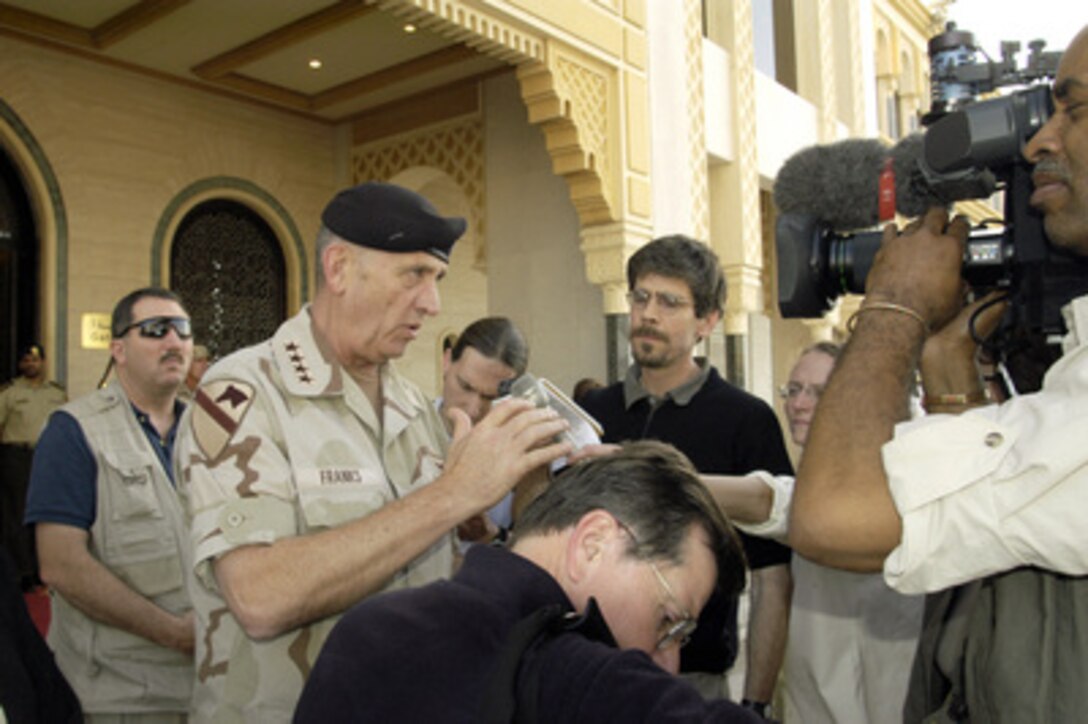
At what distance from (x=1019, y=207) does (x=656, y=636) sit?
2.36ft

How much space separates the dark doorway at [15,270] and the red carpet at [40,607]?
176 cm

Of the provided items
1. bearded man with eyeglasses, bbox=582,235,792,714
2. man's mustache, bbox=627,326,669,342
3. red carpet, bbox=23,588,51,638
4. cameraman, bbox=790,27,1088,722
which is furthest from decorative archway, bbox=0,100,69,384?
cameraman, bbox=790,27,1088,722

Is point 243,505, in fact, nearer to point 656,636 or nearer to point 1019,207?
point 656,636

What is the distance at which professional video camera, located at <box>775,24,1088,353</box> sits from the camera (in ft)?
3.67

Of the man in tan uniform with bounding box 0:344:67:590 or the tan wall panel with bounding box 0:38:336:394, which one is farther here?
the tan wall panel with bounding box 0:38:336:394

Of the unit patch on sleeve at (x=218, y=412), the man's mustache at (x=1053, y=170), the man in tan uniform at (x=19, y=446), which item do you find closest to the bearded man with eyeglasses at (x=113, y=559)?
the unit patch on sleeve at (x=218, y=412)

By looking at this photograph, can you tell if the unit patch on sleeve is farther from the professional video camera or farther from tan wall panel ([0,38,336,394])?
tan wall panel ([0,38,336,394])

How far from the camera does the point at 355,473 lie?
1524 mm

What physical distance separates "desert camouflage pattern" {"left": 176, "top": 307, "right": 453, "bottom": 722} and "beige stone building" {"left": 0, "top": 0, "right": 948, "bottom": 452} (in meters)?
3.98

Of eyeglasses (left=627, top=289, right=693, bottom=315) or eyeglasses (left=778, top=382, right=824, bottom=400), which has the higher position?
eyeglasses (left=627, top=289, right=693, bottom=315)

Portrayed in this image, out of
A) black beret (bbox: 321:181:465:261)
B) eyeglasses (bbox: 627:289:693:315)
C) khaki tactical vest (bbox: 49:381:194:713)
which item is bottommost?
khaki tactical vest (bbox: 49:381:194:713)

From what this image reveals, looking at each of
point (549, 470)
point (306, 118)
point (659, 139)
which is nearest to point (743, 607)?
point (659, 139)

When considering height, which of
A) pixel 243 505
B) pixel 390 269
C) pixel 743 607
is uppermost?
pixel 390 269

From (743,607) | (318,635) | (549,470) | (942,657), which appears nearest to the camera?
(942,657)
